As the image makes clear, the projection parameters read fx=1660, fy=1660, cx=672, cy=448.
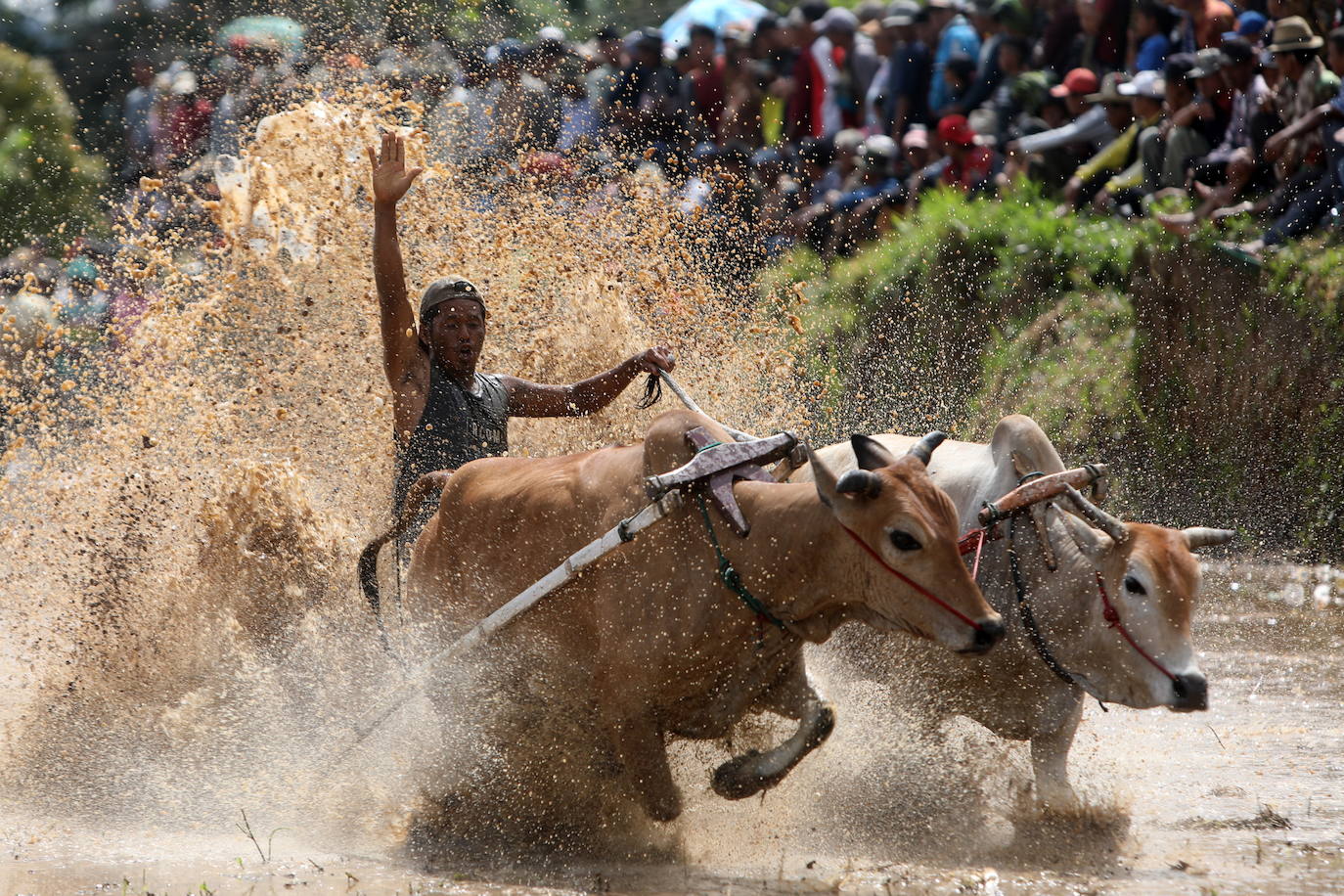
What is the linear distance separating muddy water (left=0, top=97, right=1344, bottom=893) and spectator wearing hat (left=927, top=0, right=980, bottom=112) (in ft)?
13.4

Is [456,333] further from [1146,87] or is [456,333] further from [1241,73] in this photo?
[1146,87]

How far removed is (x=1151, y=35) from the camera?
991cm

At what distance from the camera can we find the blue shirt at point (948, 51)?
441 inches

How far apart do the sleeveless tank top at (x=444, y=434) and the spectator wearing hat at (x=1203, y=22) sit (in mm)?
5712

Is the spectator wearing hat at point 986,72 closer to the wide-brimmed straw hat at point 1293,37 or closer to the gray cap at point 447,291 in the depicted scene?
the wide-brimmed straw hat at point 1293,37

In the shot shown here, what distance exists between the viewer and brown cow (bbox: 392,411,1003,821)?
12.5 feet

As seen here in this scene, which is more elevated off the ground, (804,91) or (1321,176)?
(1321,176)

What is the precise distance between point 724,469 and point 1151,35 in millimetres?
6822

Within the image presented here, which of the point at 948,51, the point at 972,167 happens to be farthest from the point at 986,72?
the point at 972,167

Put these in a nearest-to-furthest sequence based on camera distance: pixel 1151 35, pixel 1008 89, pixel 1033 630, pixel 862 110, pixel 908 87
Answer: pixel 1033 630 → pixel 1151 35 → pixel 1008 89 → pixel 908 87 → pixel 862 110

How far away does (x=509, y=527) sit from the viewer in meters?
4.72

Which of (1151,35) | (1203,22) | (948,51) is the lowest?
(948,51)

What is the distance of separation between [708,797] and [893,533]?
1334 millimetres

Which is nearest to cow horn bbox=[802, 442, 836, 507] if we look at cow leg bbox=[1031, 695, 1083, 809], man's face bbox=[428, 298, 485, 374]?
cow leg bbox=[1031, 695, 1083, 809]
